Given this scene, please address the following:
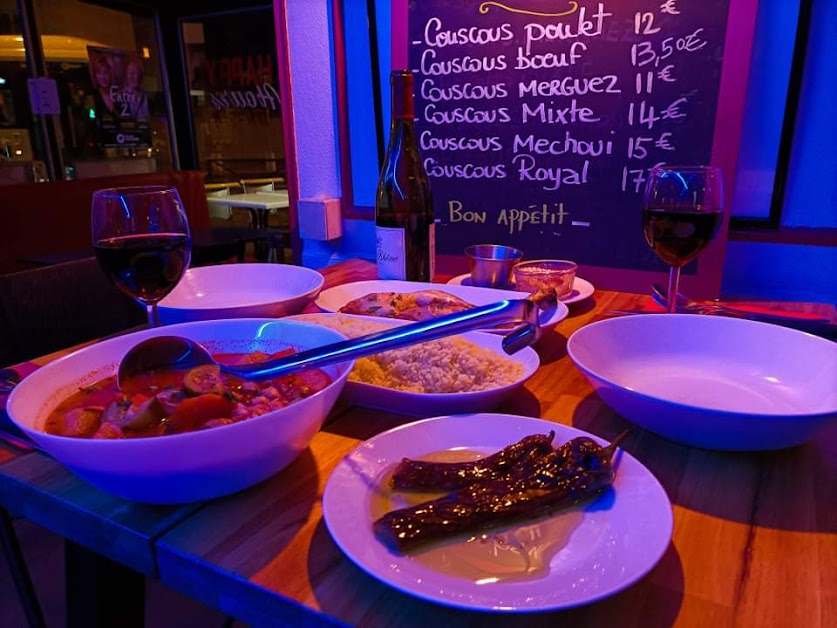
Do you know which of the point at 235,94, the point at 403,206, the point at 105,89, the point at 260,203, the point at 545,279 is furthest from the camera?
the point at 235,94

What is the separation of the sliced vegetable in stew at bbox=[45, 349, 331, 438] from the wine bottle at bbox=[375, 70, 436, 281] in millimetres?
648

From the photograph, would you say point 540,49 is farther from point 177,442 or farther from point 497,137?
point 177,442

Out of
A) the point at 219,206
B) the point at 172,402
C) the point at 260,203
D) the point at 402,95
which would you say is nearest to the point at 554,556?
the point at 172,402

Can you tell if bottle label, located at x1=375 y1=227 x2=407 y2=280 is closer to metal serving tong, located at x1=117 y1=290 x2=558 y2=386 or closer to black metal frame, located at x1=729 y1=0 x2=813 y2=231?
metal serving tong, located at x1=117 y1=290 x2=558 y2=386

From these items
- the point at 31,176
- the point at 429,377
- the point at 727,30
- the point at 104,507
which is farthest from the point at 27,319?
the point at 31,176

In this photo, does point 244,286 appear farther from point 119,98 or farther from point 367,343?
point 119,98

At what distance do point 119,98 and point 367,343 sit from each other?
666cm

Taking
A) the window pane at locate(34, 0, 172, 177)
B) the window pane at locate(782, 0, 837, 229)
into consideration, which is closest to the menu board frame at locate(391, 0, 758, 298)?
the window pane at locate(782, 0, 837, 229)

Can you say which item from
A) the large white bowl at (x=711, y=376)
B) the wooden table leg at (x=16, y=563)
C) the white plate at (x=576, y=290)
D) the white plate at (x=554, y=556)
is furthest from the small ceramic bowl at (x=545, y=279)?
the wooden table leg at (x=16, y=563)

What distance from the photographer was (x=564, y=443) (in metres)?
0.61

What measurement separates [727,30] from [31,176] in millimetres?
5875

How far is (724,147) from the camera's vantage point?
1.36 meters

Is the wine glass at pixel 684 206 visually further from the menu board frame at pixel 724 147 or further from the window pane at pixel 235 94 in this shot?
the window pane at pixel 235 94

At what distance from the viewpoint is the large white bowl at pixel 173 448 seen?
48cm
